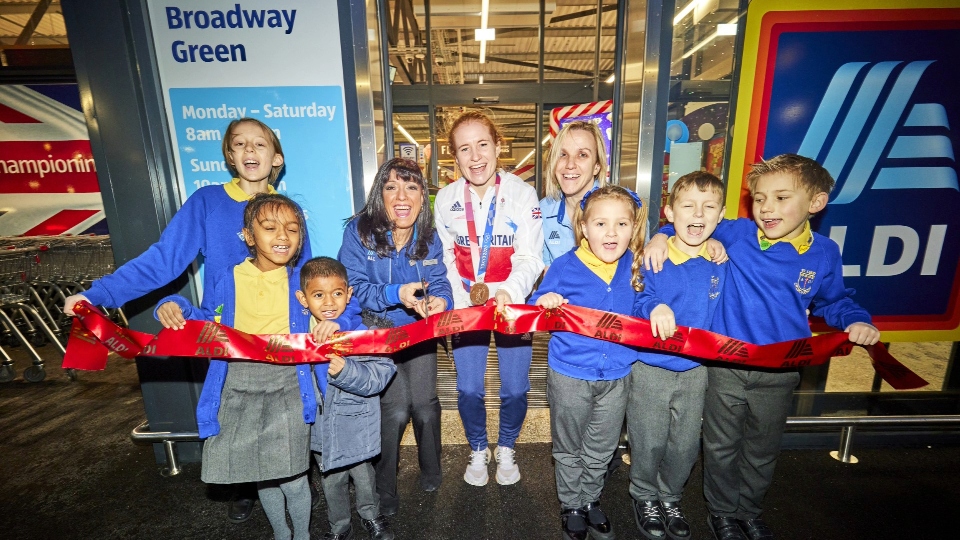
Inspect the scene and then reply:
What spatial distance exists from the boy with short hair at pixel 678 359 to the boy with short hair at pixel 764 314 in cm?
13

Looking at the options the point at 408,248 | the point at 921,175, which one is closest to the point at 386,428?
the point at 408,248

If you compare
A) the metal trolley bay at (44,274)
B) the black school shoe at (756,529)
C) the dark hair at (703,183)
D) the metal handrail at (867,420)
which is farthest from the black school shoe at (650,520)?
the metal trolley bay at (44,274)

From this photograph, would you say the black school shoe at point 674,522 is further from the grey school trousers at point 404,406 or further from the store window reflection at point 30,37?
the store window reflection at point 30,37

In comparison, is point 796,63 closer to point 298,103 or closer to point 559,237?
point 559,237

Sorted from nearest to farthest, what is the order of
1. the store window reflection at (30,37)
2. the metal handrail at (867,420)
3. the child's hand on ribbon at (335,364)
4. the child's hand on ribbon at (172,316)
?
the child's hand on ribbon at (335,364), the child's hand on ribbon at (172,316), the metal handrail at (867,420), the store window reflection at (30,37)

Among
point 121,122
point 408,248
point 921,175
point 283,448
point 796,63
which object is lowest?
point 283,448

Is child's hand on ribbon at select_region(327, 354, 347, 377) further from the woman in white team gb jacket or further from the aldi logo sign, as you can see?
the aldi logo sign

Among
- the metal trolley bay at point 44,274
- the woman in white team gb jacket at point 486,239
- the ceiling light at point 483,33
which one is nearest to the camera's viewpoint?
the woman in white team gb jacket at point 486,239

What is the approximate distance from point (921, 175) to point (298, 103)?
453 cm

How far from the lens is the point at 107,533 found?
2.48 meters

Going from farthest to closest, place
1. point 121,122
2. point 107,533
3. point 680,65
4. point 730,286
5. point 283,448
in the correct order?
1. point 680,65
2. point 121,122
3. point 107,533
4. point 730,286
5. point 283,448

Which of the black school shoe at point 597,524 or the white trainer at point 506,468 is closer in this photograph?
the black school shoe at point 597,524

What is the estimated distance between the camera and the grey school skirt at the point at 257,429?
193cm

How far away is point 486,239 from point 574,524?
175 centimetres
